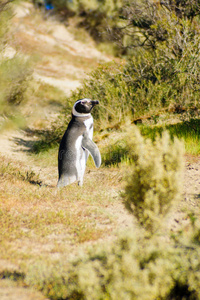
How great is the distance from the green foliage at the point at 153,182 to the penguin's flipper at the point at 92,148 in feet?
5.69

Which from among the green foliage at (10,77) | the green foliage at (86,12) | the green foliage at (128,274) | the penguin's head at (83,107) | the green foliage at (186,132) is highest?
Result: the green foliage at (128,274)

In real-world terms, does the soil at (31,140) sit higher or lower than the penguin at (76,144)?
lower

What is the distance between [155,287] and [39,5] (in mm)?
36294

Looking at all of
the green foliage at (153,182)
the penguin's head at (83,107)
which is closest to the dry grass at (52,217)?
the green foliage at (153,182)

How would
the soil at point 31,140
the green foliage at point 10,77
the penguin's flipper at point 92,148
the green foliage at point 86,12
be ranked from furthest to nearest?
1. the green foliage at point 86,12
2. the green foliage at point 10,77
3. the penguin's flipper at point 92,148
4. the soil at point 31,140

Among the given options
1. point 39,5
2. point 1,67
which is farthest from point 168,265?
point 39,5

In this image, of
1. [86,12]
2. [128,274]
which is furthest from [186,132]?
[86,12]

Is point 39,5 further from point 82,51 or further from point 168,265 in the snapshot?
point 168,265

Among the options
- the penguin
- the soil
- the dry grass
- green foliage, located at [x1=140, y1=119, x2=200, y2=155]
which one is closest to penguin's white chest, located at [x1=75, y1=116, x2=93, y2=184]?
the penguin

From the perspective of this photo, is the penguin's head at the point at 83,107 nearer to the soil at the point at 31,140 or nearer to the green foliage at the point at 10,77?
the soil at the point at 31,140

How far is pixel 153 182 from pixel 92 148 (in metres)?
2.04

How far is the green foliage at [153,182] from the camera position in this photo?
2443 mm

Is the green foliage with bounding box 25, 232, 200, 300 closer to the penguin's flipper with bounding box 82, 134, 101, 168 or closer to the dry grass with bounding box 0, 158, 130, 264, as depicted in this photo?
the dry grass with bounding box 0, 158, 130, 264

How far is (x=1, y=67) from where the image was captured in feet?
28.8
